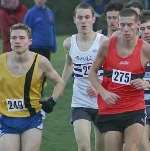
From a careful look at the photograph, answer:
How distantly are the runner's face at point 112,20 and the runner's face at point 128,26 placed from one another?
4.56 feet

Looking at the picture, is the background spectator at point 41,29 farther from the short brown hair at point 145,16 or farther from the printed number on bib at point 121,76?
the printed number on bib at point 121,76

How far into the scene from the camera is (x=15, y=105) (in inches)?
283

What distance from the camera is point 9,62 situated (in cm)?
735

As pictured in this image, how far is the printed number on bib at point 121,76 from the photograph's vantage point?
22.8ft

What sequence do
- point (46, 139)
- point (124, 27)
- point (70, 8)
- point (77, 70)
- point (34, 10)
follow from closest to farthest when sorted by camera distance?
point (124, 27)
point (77, 70)
point (46, 139)
point (34, 10)
point (70, 8)

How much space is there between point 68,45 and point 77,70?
41 centimetres

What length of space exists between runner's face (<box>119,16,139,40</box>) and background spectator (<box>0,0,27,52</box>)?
23.6ft

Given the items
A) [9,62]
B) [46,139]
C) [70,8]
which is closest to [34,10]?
[46,139]

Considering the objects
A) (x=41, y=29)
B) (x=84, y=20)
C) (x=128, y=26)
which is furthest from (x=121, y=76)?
(x=41, y=29)

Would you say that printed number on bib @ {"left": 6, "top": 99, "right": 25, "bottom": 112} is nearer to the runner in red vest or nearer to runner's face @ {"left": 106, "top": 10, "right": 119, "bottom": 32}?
the runner in red vest

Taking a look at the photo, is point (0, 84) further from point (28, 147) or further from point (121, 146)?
point (121, 146)

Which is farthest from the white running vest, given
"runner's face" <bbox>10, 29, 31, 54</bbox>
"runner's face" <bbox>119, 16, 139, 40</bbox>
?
"runner's face" <bbox>119, 16, 139, 40</bbox>

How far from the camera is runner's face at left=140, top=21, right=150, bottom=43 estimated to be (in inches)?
315

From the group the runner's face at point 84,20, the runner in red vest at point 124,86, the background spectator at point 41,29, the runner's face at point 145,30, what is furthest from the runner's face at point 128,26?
the background spectator at point 41,29
